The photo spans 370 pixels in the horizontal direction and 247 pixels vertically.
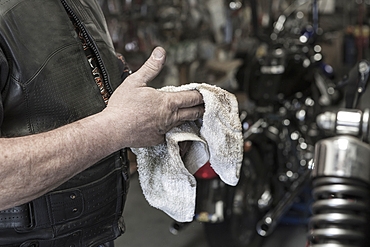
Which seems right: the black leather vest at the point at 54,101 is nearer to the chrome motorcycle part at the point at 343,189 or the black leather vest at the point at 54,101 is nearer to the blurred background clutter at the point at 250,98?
the blurred background clutter at the point at 250,98

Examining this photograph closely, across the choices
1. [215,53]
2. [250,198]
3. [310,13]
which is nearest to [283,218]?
[250,198]

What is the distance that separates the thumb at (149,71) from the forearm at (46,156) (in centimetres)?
7

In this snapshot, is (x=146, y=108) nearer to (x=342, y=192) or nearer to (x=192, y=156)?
(x=192, y=156)

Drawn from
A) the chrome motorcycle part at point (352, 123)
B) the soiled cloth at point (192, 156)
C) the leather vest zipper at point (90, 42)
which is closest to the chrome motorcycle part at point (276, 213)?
the soiled cloth at point (192, 156)

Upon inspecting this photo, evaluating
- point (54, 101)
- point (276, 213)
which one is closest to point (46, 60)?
point (54, 101)

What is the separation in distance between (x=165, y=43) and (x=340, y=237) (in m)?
1.95

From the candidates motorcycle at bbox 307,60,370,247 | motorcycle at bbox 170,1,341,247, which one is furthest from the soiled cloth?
motorcycle at bbox 170,1,341,247

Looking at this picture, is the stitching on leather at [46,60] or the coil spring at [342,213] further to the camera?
the stitching on leather at [46,60]

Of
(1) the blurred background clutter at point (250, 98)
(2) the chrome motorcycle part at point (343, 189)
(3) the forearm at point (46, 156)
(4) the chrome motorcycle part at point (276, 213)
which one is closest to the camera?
(2) the chrome motorcycle part at point (343, 189)

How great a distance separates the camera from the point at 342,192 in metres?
0.26

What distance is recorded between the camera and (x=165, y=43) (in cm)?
212

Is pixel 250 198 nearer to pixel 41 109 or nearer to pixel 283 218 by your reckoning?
pixel 283 218

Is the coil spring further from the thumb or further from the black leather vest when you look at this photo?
the black leather vest

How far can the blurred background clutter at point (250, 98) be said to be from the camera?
103cm
